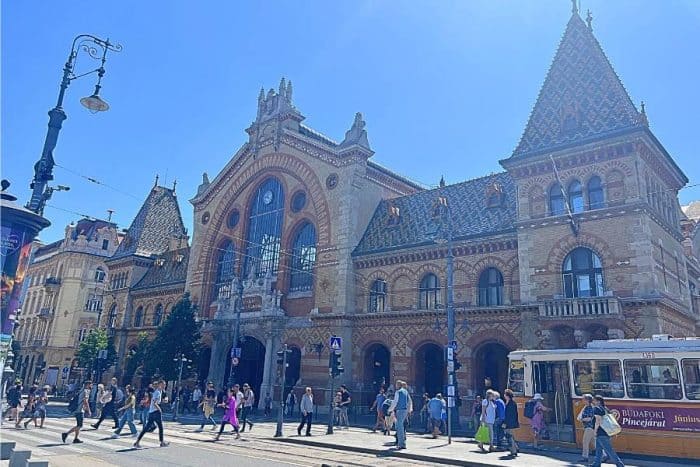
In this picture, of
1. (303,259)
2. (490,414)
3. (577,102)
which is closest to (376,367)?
(303,259)

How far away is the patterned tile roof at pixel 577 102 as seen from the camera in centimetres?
2309

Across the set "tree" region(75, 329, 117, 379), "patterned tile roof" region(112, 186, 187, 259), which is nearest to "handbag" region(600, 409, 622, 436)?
"tree" region(75, 329, 117, 379)

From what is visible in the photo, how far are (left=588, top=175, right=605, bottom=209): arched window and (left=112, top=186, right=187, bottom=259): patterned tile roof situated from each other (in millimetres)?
38588

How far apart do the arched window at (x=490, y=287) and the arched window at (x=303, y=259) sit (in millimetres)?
11413

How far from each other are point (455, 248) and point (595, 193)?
7.28 meters

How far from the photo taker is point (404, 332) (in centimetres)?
2811

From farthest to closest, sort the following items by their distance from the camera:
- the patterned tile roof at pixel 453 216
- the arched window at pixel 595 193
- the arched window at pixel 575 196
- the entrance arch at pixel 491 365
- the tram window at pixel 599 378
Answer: the patterned tile roof at pixel 453 216 → the entrance arch at pixel 491 365 → the arched window at pixel 575 196 → the arched window at pixel 595 193 → the tram window at pixel 599 378

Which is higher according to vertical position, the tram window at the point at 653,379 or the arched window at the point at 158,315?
the arched window at the point at 158,315

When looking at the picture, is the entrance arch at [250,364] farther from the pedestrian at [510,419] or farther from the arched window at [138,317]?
the pedestrian at [510,419]

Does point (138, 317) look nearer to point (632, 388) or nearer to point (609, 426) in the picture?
point (632, 388)

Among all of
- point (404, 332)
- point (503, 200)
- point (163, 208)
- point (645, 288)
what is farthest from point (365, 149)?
point (163, 208)

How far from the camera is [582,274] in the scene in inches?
878

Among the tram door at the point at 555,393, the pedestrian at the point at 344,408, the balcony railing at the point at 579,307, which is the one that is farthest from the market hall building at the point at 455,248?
the pedestrian at the point at 344,408

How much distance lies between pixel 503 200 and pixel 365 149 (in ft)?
31.6
